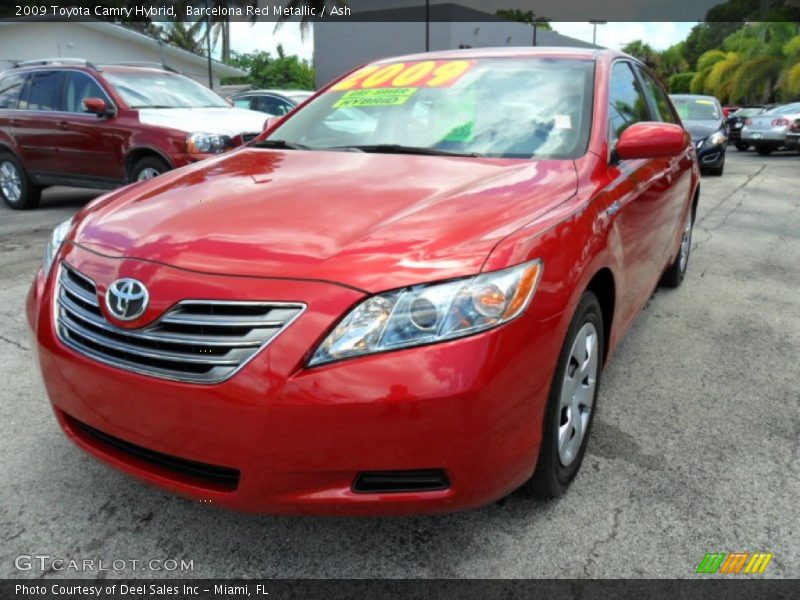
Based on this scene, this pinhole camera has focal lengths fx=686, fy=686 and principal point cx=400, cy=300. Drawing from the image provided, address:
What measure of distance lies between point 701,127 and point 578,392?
1115 centimetres

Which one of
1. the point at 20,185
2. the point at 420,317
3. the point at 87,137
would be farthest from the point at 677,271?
the point at 20,185

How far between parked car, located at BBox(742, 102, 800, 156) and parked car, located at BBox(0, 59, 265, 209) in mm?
13661

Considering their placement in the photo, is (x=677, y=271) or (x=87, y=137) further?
(x=87, y=137)

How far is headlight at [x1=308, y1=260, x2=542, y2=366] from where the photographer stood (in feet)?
5.71

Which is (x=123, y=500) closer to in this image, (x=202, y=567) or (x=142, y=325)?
(x=202, y=567)

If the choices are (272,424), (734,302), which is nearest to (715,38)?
(734,302)

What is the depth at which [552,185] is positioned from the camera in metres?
2.38

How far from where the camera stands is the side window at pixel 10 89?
8664 millimetres

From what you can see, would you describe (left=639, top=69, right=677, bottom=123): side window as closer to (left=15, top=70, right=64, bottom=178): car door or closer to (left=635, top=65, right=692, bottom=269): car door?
(left=635, top=65, right=692, bottom=269): car door

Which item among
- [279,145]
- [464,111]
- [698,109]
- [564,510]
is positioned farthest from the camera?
[698,109]

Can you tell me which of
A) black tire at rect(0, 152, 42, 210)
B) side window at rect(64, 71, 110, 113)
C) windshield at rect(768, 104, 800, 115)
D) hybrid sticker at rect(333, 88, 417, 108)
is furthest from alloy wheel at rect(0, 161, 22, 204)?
windshield at rect(768, 104, 800, 115)

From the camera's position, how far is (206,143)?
22.9 feet

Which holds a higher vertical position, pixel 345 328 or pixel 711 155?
pixel 711 155

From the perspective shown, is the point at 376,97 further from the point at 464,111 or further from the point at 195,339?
the point at 195,339
